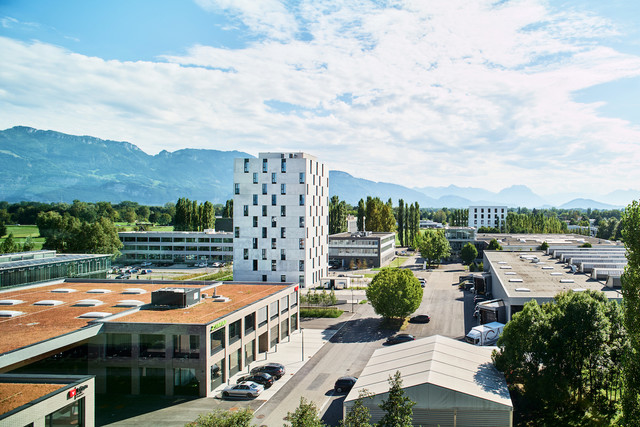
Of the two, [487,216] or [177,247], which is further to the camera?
[487,216]

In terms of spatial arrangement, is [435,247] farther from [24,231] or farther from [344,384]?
[24,231]

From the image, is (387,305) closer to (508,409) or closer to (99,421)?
(508,409)

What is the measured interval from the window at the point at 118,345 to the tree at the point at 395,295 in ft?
85.1

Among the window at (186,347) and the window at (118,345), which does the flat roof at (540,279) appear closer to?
the window at (186,347)

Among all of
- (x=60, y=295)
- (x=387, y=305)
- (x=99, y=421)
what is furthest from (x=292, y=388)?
(x=60, y=295)

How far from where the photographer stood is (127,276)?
85625 mm

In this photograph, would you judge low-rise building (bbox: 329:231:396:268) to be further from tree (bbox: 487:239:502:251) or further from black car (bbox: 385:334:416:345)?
black car (bbox: 385:334:416:345)

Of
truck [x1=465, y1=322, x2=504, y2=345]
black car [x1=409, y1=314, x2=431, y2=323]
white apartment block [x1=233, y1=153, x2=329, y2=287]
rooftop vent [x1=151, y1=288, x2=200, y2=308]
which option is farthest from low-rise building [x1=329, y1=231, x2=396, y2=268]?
rooftop vent [x1=151, y1=288, x2=200, y2=308]

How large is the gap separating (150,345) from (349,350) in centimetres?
1812

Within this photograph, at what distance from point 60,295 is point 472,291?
5492 centimetres

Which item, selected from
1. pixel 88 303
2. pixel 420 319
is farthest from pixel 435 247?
pixel 88 303

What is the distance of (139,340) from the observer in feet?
95.8

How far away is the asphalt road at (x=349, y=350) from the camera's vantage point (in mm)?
27039

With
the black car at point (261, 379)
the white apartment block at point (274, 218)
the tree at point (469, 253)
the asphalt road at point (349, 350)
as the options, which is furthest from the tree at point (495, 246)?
the black car at point (261, 379)
